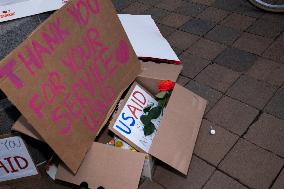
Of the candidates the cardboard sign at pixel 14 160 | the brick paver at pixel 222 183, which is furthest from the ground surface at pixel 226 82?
the cardboard sign at pixel 14 160

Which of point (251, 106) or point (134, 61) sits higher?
point (134, 61)

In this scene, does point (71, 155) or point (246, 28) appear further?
point (246, 28)

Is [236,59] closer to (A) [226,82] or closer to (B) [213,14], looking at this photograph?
(A) [226,82]

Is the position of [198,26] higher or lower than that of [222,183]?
higher

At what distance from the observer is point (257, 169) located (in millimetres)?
2299

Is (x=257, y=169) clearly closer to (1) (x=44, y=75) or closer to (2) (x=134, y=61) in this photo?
(2) (x=134, y=61)

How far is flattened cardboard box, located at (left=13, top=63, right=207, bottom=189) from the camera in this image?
2.11m

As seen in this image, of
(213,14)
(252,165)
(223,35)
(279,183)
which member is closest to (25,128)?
(252,165)

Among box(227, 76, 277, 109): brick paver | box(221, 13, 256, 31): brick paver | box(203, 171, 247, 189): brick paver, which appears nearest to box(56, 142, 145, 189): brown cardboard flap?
box(203, 171, 247, 189): brick paver

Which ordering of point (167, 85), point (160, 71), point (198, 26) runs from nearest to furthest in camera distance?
point (167, 85)
point (160, 71)
point (198, 26)

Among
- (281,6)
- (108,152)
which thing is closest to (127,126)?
(108,152)

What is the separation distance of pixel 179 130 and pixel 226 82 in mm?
902

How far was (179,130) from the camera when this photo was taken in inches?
90.2

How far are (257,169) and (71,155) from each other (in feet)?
4.01
